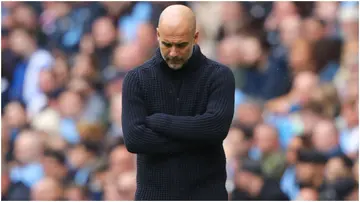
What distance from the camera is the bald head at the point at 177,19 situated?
3.68m

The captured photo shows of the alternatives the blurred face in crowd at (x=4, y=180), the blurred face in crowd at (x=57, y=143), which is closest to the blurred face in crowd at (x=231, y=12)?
the blurred face in crowd at (x=57, y=143)

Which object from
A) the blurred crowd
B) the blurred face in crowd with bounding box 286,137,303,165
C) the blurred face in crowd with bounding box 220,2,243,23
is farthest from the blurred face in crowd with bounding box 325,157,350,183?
the blurred face in crowd with bounding box 220,2,243,23

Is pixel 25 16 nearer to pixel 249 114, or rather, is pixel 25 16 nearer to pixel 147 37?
pixel 147 37

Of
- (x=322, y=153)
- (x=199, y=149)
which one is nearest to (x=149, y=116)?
(x=199, y=149)

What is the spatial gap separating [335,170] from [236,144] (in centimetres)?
75

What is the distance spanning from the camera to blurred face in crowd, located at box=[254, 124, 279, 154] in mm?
6609

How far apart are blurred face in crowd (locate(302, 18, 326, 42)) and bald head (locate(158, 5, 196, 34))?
3.29 m

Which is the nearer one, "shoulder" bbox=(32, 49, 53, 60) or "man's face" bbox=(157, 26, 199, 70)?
"man's face" bbox=(157, 26, 199, 70)

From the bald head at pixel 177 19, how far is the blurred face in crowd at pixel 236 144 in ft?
9.86

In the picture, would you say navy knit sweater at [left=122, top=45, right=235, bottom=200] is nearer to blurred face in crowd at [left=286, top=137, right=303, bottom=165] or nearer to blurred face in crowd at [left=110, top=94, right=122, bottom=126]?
blurred face in crowd at [left=286, top=137, right=303, bottom=165]

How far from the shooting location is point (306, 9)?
694 centimetres

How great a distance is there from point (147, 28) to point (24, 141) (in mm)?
1389

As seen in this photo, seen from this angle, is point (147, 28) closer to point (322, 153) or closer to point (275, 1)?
point (275, 1)

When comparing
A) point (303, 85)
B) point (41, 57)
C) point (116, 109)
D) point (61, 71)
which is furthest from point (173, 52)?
point (41, 57)
